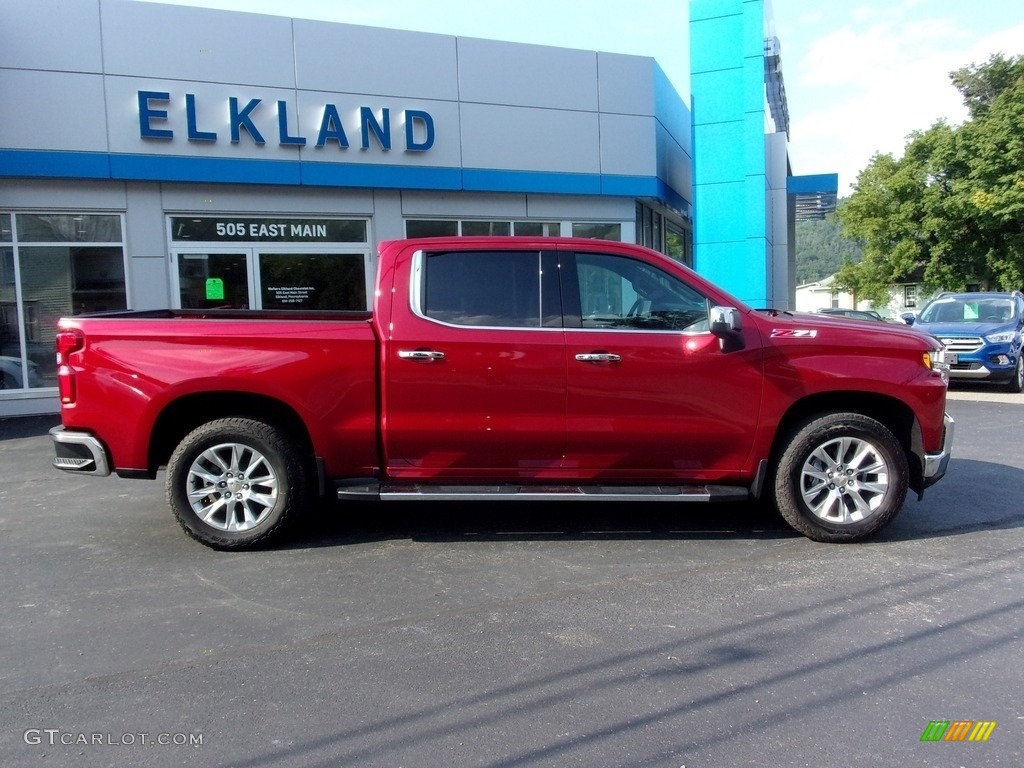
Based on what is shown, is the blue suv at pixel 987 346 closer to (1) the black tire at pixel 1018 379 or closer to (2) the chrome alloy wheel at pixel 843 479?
(1) the black tire at pixel 1018 379

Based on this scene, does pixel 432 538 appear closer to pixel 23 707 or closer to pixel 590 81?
pixel 23 707

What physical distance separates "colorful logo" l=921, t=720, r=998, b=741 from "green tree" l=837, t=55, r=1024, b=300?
35450 mm

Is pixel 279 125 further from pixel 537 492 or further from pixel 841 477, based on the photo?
pixel 841 477

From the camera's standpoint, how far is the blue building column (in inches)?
635

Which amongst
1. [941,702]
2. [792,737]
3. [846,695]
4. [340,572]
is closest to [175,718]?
[340,572]

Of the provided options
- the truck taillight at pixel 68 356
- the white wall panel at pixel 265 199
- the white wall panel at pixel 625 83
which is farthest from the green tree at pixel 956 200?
the truck taillight at pixel 68 356

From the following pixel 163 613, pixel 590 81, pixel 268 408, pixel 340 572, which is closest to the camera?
pixel 163 613

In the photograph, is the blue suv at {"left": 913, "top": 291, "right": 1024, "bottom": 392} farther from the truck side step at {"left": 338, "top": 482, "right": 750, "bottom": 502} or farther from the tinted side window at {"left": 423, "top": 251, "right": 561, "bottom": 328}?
the tinted side window at {"left": 423, "top": 251, "right": 561, "bottom": 328}

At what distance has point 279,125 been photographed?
12523 mm

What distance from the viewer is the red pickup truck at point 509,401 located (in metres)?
5.11

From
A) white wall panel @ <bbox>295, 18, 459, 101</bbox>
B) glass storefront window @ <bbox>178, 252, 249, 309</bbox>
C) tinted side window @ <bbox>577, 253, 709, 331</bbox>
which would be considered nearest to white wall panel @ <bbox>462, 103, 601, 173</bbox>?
white wall panel @ <bbox>295, 18, 459, 101</bbox>

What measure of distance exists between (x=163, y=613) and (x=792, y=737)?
3.13 metres

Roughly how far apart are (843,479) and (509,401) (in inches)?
86.9

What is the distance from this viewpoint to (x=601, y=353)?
16.9 feet
